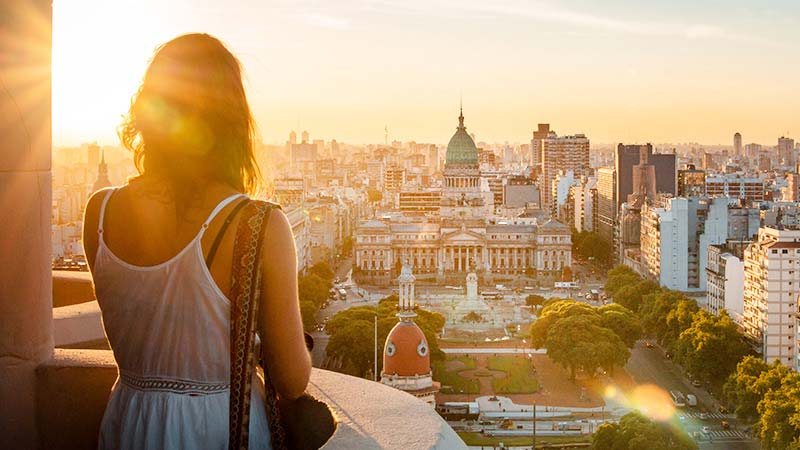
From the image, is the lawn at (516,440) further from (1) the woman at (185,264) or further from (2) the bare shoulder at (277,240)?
(2) the bare shoulder at (277,240)

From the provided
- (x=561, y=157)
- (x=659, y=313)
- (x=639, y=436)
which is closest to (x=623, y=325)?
(x=659, y=313)

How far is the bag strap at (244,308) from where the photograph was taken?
3.49 metres

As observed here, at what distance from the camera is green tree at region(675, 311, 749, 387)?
37.5 m

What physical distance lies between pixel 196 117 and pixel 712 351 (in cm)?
3621

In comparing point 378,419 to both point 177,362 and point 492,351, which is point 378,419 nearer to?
point 177,362

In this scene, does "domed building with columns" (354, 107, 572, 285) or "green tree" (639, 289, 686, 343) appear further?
"domed building with columns" (354, 107, 572, 285)

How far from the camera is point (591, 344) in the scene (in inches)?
1491

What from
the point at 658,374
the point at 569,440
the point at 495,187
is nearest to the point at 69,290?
the point at 569,440

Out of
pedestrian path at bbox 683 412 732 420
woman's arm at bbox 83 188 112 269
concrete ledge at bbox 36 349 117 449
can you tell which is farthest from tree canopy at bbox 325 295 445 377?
woman's arm at bbox 83 188 112 269

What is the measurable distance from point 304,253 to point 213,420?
67281 millimetres

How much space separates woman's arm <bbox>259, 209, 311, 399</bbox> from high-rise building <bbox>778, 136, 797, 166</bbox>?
199 metres

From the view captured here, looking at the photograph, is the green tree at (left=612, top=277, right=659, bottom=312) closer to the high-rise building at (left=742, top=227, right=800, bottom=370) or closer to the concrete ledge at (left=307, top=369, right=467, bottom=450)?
the high-rise building at (left=742, top=227, right=800, bottom=370)

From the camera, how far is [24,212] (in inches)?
176

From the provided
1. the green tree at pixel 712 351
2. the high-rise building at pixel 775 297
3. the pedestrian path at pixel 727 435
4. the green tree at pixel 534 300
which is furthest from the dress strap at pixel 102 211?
the green tree at pixel 534 300
